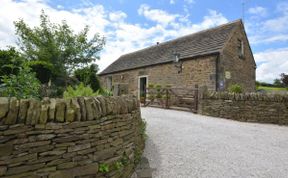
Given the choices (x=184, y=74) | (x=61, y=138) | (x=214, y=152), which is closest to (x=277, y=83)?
(x=184, y=74)

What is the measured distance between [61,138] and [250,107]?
8.25 metres

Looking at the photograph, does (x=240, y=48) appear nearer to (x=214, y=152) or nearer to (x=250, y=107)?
(x=250, y=107)

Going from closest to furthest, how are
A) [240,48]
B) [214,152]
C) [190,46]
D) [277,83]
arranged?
[214,152] → [240,48] → [190,46] → [277,83]

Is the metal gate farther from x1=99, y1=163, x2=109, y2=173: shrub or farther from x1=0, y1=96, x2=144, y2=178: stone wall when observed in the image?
x1=99, y1=163, x2=109, y2=173: shrub

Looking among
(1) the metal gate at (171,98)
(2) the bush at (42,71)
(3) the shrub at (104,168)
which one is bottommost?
(3) the shrub at (104,168)

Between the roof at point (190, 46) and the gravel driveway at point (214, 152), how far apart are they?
683 cm

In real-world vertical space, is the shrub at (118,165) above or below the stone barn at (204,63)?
below

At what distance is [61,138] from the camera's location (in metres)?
2.32

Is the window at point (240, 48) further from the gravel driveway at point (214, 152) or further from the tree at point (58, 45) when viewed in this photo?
the tree at point (58, 45)

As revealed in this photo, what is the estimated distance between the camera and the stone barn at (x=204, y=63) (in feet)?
38.8

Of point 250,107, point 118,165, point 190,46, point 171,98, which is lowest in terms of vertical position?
point 118,165

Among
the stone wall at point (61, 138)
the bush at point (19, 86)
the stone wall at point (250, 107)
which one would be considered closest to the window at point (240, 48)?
the stone wall at point (250, 107)

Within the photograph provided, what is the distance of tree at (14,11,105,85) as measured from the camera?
906cm

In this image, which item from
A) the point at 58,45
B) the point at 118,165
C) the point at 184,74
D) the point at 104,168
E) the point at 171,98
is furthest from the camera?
the point at 184,74
